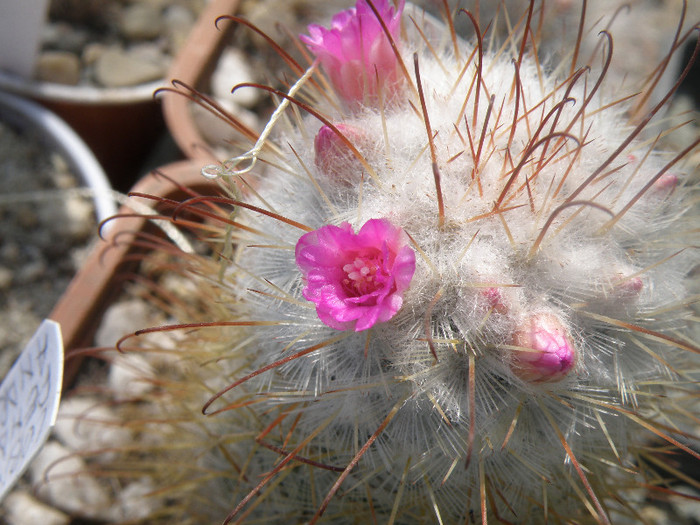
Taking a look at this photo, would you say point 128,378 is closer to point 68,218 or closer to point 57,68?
point 68,218

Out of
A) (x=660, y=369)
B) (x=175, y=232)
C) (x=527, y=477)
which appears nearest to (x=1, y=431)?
(x=175, y=232)

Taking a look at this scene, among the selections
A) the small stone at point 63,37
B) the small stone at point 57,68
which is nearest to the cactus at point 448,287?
the small stone at point 57,68

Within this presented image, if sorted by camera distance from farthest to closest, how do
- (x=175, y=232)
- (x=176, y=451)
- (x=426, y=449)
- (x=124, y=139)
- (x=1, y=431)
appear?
(x=124, y=139) → (x=176, y=451) → (x=175, y=232) → (x=1, y=431) → (x=426, y=449)

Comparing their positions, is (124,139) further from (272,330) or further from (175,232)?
(272,330)

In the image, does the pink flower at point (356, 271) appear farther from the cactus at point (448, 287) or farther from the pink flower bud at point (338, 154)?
the pink flower bud at point (338, 154)

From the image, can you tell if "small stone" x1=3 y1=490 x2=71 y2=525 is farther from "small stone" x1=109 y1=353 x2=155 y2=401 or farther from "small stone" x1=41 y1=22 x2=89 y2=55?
"small stone" x1=41 y1=22 x2=89 y2=55

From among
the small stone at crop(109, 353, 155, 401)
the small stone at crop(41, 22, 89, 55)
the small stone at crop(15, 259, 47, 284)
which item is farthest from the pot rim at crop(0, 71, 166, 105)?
the small stone at crop(109, 353, 155, 401)
